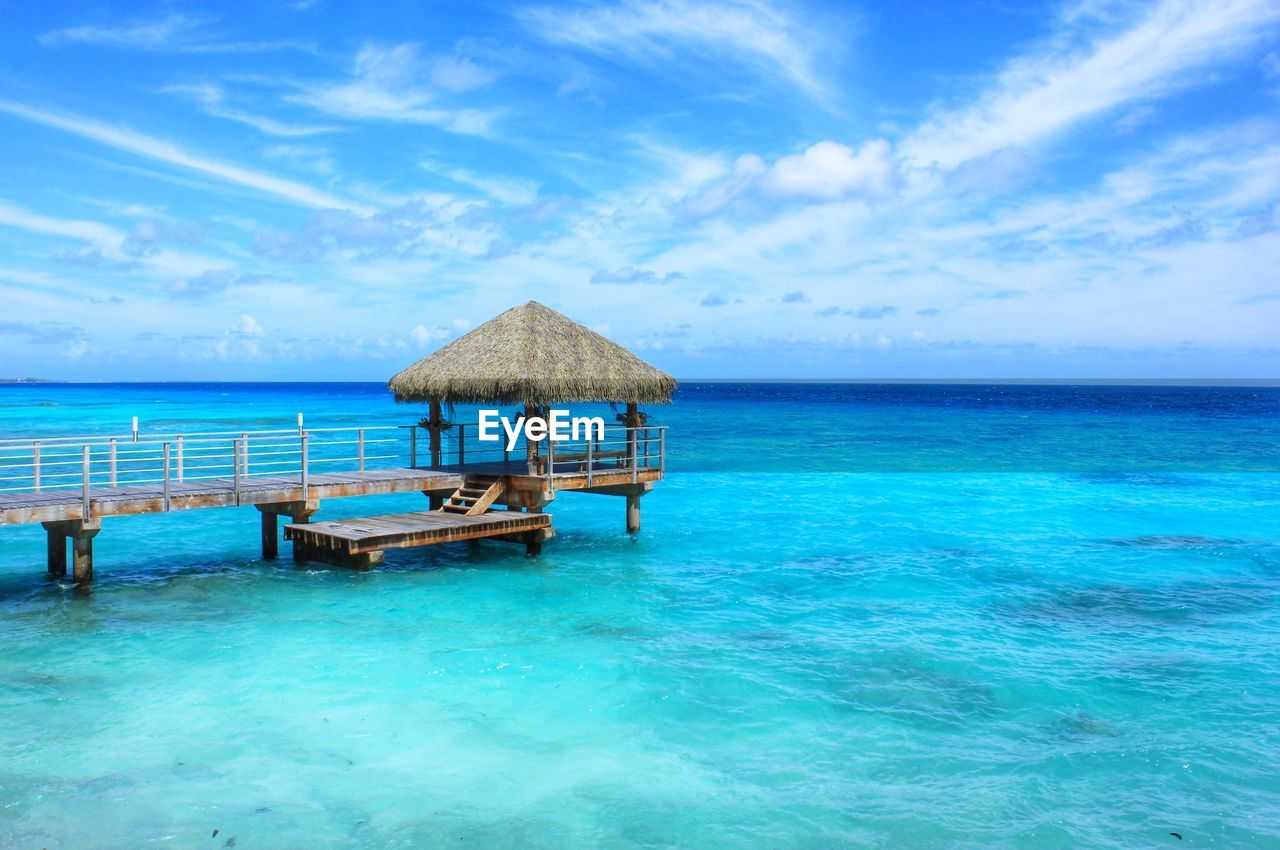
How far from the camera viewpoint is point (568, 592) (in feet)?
45.4

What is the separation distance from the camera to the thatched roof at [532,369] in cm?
1529

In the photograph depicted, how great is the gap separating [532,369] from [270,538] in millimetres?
5041

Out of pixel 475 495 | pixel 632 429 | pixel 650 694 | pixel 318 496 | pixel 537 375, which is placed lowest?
pixel 650 694

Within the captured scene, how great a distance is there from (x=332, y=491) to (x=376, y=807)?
8204mm

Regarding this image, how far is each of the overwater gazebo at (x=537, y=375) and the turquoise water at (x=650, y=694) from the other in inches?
86.5

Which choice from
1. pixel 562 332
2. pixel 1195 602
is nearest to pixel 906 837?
pixel 1195 602

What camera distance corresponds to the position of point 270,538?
49.9 ft

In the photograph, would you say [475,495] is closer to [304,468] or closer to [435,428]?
[435,428]

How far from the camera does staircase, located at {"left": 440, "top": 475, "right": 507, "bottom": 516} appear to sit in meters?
15.3

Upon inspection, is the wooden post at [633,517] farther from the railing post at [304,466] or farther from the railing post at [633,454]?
the railing post at [304,466]

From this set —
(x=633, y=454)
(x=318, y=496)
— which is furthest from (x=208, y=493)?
(x=633, y=454)

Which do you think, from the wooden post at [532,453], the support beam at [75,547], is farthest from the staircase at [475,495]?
the support beam at [75,547]

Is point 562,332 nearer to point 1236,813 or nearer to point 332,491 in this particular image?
point 332,491

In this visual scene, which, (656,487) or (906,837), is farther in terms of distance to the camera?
(656,487)
